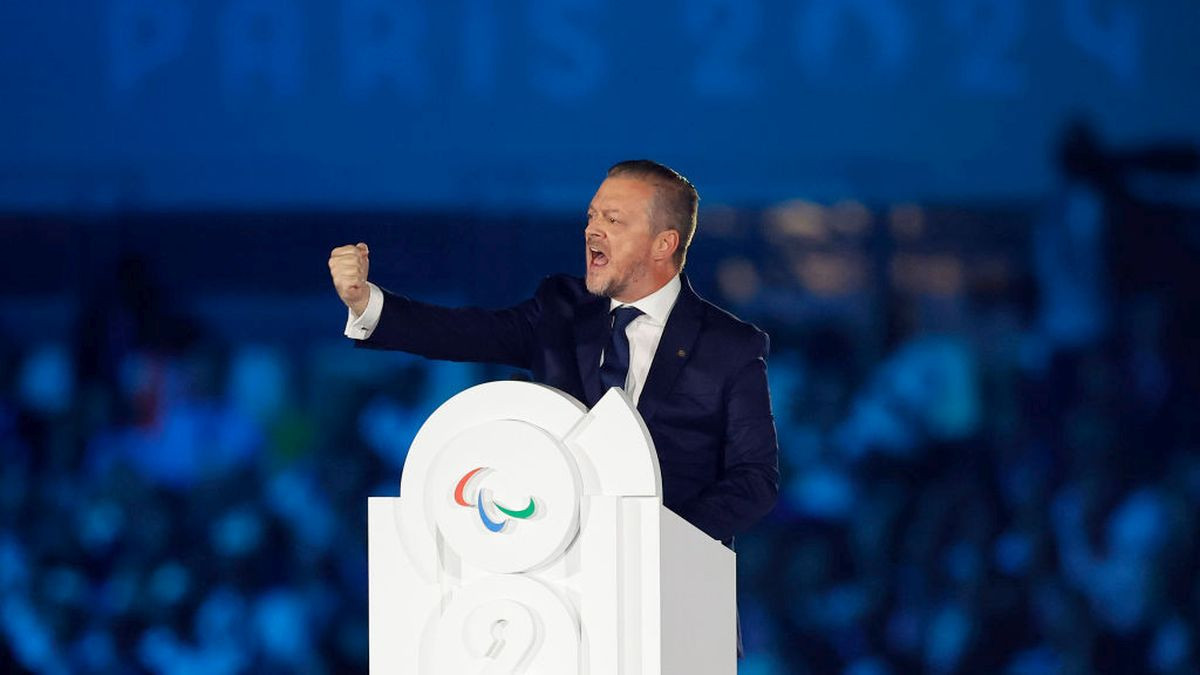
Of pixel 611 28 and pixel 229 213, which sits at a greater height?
pixel 611 28

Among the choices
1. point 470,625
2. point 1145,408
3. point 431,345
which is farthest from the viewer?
point 1145,408

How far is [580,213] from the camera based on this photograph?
418 centimetres

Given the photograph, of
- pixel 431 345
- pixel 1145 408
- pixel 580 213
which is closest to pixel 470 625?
pixel 431 345

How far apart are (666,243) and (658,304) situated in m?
0.09

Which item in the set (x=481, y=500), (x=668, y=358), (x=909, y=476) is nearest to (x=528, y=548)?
(x=481, y=500)

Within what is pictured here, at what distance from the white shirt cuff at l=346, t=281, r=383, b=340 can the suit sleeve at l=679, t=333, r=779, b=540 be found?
48 centimetres

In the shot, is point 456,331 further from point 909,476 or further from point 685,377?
point 909,476

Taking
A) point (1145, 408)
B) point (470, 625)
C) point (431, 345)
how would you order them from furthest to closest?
point (1145, 408)
point (431, 345)
point (470, 625)

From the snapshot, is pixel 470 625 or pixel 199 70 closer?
pixel 470 625

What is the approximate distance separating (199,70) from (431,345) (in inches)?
89.0

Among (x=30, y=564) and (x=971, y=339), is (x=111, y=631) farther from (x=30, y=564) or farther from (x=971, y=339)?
(x=971, y=339)

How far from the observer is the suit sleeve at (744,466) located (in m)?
2.06

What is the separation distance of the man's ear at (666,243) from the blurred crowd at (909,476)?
179 centimetres

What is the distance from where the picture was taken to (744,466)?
2.18 m
